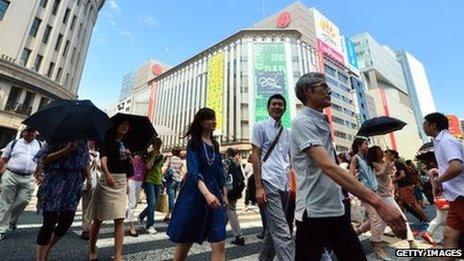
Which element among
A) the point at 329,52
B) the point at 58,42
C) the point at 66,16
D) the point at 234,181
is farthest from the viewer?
the point at 329,52

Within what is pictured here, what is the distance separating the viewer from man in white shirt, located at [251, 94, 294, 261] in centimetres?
285

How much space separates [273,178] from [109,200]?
2.01 metres

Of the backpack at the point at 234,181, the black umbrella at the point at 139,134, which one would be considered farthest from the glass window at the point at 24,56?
the black umbrella at the point at 139,134

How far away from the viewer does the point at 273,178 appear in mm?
3117

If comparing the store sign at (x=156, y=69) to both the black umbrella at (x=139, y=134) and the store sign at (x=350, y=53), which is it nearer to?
the store sign at (x=350, y=53)

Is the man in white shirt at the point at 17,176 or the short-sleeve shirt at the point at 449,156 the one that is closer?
the short-sleeve shirt at the point at 449,156

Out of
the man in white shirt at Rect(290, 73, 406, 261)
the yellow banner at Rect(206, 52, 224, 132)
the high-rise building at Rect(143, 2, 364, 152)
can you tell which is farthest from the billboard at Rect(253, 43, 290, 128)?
the man in white shirt at Rect(290, 73, 406, 261)

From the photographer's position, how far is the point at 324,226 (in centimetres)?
186

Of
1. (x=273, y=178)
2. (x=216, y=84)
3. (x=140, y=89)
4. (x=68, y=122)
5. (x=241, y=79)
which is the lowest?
(x=273, y=178)

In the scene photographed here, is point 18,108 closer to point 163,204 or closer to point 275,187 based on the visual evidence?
point 163,204

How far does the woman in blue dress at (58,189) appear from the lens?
3.14 metres


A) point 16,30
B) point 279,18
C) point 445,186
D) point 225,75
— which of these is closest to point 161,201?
point 445,186

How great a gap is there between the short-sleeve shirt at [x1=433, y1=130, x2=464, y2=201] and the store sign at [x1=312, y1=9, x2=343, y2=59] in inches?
2677

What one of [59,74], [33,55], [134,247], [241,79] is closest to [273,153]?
[134,247]
